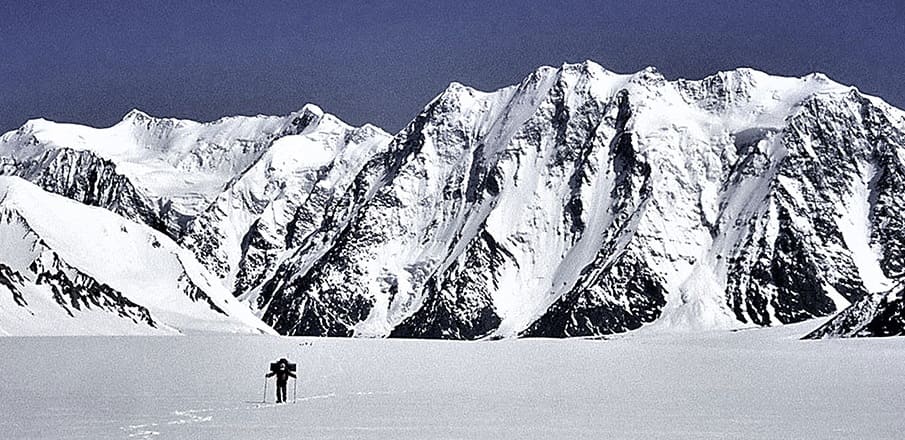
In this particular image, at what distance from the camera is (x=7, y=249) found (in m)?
148

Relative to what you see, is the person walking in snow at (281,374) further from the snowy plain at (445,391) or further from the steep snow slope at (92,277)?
the steep snow slope at (92,277)

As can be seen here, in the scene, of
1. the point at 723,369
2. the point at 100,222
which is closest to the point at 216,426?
the point at 723,369

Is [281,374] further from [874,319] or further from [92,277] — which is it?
[92,277]

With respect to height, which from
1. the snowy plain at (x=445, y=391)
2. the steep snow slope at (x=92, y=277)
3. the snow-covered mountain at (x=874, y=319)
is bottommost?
the snowy plain at (x=445, y=391)

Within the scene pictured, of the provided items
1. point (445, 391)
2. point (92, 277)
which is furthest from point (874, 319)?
point (445, 391)

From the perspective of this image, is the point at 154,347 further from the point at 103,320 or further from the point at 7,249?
the point at 7,249

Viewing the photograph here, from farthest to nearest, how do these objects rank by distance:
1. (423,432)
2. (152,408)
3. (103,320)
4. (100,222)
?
(100,222) < (103,320) < (152,408) < (423,432)

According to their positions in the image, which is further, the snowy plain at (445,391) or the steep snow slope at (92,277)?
the steep snow slope at (92,277)

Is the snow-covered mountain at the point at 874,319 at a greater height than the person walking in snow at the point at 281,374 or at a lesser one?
greater

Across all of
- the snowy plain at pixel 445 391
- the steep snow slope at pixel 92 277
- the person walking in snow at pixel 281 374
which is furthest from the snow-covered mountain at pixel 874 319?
the person walking in snow at pixel 281 374

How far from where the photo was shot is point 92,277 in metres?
153

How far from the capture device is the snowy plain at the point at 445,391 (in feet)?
85.3

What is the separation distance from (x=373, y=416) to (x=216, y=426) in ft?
13.3

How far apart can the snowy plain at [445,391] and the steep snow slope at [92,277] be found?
74.1m
